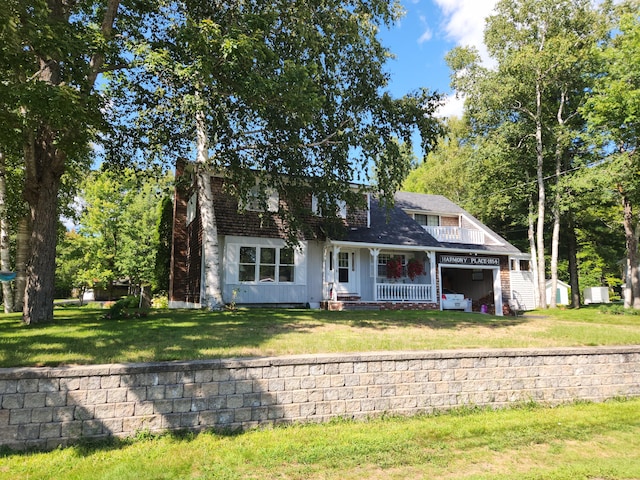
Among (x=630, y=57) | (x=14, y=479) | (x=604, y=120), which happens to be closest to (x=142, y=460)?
(x=14, y=479)

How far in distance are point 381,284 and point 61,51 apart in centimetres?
1373

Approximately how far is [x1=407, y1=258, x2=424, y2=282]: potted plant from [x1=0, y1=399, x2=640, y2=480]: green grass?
519 inches

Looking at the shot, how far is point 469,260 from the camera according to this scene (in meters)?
20.0

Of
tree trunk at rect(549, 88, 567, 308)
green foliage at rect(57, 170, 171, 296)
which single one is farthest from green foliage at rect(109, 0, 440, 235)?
green foliage at rect(57, 170, 171, 296)

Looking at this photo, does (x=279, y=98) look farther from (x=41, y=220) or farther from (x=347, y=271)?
(x=347, y=271)

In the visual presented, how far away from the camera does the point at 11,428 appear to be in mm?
4309

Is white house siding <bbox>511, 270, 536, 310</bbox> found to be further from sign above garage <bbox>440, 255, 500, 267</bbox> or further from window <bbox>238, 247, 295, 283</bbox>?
window <bbox>238, 247, 295, 283</bbox>

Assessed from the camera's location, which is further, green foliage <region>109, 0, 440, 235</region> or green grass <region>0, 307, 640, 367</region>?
green foliage <region>109, 0, 440, 235</region>

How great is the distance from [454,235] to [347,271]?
6.86m

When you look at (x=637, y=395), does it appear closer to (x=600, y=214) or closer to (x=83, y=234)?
(x=600, y=214)

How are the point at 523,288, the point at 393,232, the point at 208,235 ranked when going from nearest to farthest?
the point at 208,235
the point at 393,232
the point at 523,288

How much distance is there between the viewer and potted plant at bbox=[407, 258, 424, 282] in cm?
1881

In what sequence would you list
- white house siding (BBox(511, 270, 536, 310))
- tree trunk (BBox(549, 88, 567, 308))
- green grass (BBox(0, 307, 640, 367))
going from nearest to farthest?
green grass (BBox(0, 307, 640, 367)) → tree trunk (BBox(549, 88, 567, 308)) → white house siding (BBox(511, 270, 536, 310))

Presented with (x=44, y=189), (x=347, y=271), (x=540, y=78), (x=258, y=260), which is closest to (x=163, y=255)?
(x=258, y=260)
